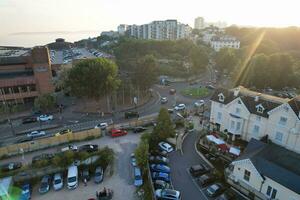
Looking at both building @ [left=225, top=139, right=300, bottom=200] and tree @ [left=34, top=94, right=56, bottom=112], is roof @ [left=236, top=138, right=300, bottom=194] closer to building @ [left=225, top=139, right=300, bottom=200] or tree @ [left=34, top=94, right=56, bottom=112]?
building @ [left=225, top=139, right=300, bottom=200]

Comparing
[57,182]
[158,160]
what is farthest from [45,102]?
[158,160]

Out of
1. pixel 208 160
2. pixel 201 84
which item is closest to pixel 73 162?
pixel 208 160

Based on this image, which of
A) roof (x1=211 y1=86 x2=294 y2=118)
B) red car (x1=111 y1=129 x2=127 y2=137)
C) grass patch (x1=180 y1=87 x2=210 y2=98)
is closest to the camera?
roof (x1=211 y1=86 x2=294 y2=118)

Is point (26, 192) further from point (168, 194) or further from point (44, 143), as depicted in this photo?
point (168, 194)

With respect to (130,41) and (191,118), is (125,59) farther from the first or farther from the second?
(191,118)

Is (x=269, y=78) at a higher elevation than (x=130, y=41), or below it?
below

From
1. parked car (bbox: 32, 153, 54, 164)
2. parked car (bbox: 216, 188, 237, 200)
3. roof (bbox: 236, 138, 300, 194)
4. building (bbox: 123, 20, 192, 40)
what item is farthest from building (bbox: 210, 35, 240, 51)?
parked car (bbox: 32, 153, 54, 164)
